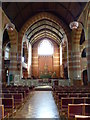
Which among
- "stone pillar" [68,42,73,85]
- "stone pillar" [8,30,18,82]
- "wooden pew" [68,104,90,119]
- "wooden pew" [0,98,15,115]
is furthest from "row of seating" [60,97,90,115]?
"stone pillar" [8,30,18,82]

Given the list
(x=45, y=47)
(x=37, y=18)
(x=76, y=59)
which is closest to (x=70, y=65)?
(x=76, y=59)

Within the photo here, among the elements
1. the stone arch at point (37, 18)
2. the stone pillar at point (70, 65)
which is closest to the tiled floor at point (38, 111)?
the stone pillar at point (70, 65)

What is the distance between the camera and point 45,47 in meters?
33.2

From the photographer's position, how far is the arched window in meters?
33.1

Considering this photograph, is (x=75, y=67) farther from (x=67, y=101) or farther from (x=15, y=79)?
(x=67, y=101)

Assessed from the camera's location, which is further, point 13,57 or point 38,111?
point 13,57

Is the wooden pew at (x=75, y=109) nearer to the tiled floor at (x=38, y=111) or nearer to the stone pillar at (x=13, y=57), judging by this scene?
the tiled floor at (x=38, y=111)

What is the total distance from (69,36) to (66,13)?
9.73 ft

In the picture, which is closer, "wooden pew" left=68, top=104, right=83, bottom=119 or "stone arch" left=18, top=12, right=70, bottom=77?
"wooden pew" left=68, top=104, right=83, bottom=119

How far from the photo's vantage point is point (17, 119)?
15.0ft

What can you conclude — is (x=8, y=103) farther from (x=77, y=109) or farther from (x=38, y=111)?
(x=77, y=109)

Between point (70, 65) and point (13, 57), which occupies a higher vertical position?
point (13, 57)

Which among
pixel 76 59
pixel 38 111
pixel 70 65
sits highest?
pixel 76 59

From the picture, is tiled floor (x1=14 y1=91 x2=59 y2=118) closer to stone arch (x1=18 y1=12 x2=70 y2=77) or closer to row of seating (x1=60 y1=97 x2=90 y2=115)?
row of seating (x1=60 y1=97 x2=90 y2=115)
